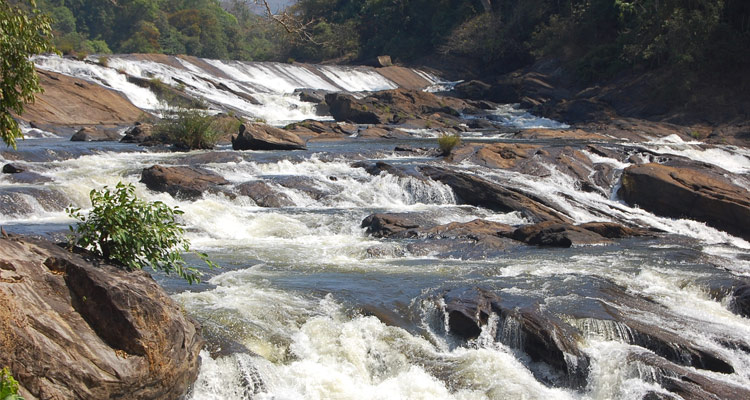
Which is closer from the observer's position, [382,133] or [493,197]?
[493,197]

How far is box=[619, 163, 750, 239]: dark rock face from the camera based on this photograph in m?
16.0

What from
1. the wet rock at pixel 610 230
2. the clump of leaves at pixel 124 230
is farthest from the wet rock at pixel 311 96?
the clump of leaves at pixel 124 230

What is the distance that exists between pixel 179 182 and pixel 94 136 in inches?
344

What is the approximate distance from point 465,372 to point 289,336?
6.05 ft

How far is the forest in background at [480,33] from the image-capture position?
110ft

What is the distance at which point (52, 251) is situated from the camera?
5727mm

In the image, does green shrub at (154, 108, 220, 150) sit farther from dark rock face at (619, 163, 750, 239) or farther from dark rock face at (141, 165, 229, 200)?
dark rock face at (619, 163, 750, 239)

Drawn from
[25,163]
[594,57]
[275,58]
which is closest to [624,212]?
[25,163]

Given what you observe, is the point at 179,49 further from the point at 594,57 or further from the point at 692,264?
the point at 692,264

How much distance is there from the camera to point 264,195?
16219mm

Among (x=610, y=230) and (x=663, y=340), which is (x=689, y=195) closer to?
(x=610, y=230)

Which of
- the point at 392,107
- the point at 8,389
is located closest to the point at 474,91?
the point at 392,107

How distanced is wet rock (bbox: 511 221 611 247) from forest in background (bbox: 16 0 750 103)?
205 inches

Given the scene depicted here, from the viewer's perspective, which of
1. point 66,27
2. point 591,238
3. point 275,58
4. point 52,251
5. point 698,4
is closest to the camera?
point 52,251
